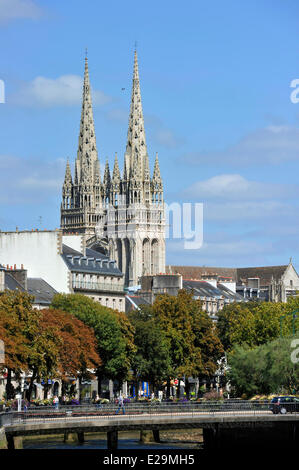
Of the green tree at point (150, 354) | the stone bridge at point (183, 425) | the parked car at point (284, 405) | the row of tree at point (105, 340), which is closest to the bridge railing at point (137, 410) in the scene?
the stone bridge at point (183, 425)

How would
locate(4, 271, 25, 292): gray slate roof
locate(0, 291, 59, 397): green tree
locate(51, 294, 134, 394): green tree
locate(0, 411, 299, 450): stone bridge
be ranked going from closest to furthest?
locate(0, 411, 299, 450): stone bridge, locate(0, 291, 59, 397): green tree, locate(51, 294, 134, 394): green tree, locate(4, 271, 25, 292): gray slate roof

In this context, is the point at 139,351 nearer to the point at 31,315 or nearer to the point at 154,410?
the point at 31,315

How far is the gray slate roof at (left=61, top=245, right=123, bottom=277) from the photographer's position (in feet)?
477

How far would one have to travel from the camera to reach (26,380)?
408 feet

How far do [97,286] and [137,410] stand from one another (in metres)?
58.9

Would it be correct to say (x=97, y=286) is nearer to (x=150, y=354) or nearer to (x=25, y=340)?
(x=150, y=354)

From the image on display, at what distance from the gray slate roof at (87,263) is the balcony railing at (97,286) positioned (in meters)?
1.19

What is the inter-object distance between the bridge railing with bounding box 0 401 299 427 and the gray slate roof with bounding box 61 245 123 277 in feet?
162

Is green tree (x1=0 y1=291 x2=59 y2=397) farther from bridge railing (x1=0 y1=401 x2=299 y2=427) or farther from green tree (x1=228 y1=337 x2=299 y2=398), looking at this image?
green tree (x1=228 y1=337 x2=299 y2=398)

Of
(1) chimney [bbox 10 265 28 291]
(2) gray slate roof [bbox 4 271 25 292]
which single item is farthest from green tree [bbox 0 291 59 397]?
(1) chimney [bbox 10 265 28 291]

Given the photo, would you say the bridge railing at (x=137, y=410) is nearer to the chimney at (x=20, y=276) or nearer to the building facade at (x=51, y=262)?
the chimney at (x=20, y=276)

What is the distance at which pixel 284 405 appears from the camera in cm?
9438

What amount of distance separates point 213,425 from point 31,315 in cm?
2162
